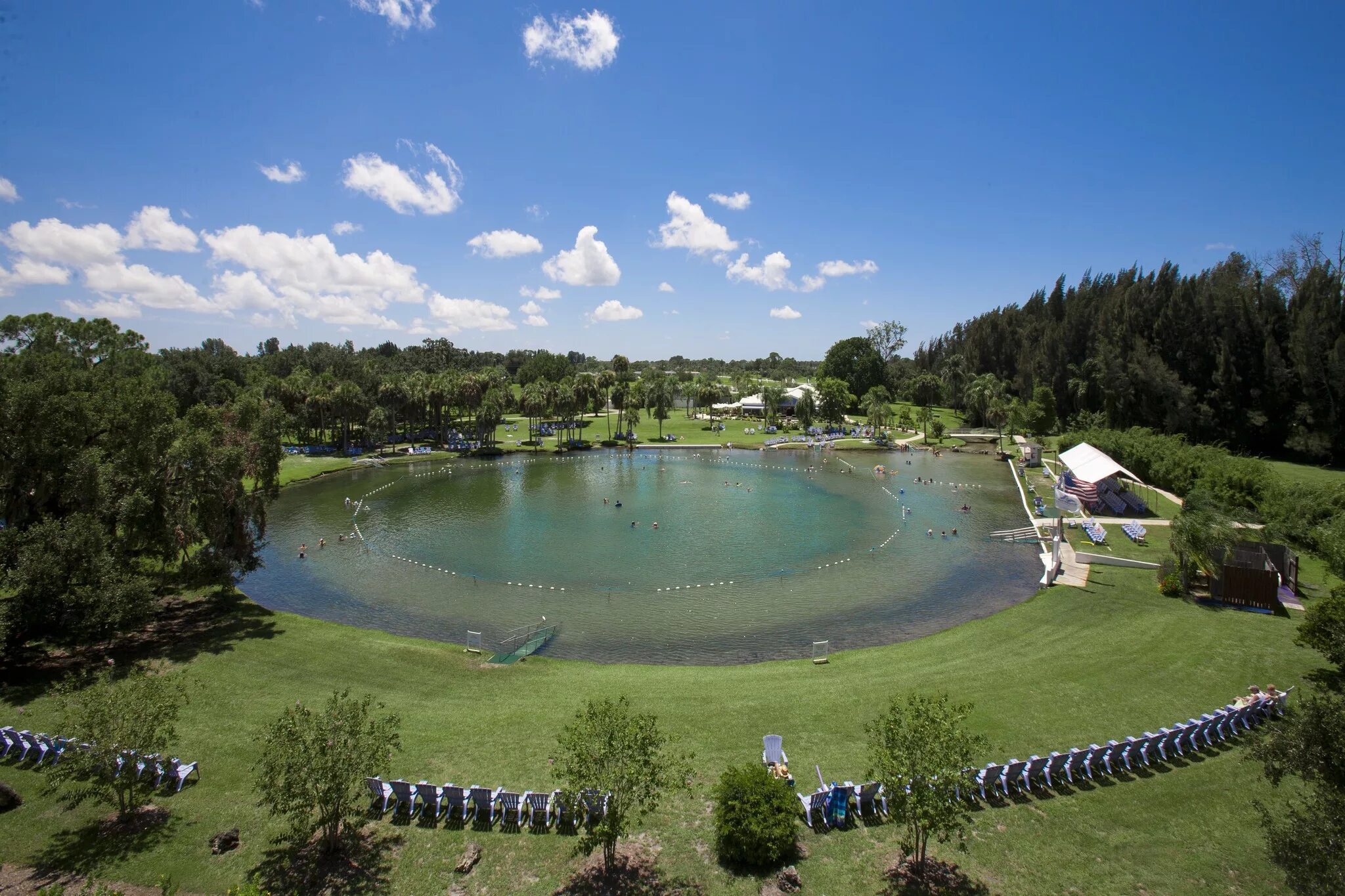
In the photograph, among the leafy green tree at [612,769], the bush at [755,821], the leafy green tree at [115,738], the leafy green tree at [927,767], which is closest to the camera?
the leafy green tree at [927,767]

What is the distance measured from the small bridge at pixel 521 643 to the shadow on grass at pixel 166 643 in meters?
9.80

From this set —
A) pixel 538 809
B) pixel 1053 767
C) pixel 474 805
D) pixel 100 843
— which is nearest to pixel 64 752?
pixel 100 843

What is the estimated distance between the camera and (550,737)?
1725 cm

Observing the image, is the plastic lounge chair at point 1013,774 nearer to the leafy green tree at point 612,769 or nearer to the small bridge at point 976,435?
the leafy green tree at point 612,769

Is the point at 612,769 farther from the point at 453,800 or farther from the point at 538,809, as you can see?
the point at 453,800

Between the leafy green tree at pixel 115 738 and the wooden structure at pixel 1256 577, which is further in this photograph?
the wooden structure at pixel 1256 577

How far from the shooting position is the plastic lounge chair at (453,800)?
45.2 ft

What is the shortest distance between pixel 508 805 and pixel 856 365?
129597 mm

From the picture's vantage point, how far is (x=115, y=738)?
12.8 metres

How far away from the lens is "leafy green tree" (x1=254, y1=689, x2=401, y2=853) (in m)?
11.6

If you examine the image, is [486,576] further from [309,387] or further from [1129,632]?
[309,387]

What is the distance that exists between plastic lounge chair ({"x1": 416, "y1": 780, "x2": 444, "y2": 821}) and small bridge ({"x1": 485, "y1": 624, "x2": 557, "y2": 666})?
31.9ft

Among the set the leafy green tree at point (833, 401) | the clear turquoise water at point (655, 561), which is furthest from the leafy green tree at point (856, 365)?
the clear turquoise water at point (655, 561)

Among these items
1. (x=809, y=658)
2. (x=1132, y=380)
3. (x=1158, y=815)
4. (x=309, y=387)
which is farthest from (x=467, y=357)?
Result: (x=1158, y=815)
